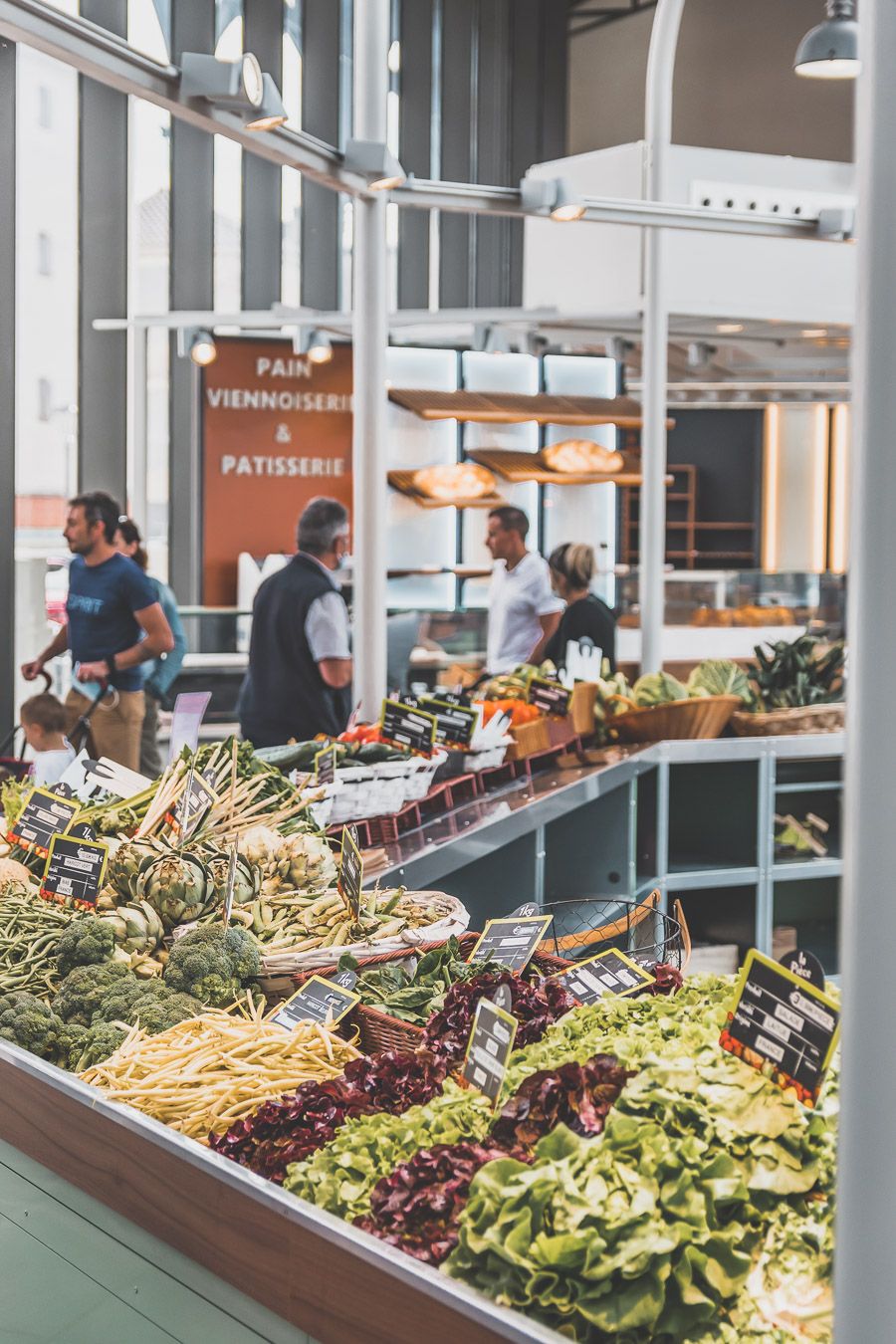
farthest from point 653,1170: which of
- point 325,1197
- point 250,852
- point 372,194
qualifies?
point 372,194

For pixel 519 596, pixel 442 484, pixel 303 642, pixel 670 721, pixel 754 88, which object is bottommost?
pixel 670 721

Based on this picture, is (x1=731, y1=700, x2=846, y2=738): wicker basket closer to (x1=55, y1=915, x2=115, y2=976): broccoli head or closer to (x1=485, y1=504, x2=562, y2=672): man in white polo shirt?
(x1=485, y1=504, x2=562, y2=672): man in white polo shirt

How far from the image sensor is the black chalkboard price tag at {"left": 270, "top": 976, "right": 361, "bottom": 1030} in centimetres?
235

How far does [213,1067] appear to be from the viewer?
2.17 metres

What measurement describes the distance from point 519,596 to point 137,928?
13.3ft

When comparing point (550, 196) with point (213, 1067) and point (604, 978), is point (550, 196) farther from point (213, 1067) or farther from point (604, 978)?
point (213, 1067)

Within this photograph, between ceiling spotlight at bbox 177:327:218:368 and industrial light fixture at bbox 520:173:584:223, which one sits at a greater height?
ceiling spotlight at bbox 177:327:218:368

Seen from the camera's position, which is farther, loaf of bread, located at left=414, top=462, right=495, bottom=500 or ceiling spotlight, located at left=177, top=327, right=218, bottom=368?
loaf of bread, located at left=414, top=462, right=495, bottom=500

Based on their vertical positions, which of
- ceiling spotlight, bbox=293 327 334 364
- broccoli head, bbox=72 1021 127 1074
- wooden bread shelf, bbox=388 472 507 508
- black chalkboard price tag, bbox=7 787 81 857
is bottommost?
broccoli head, bbox=72 1021 127 1074

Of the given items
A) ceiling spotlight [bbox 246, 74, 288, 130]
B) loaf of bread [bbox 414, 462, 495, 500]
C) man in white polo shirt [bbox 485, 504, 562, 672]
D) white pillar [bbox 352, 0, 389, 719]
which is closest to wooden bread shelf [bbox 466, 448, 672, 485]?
loaf of bread [bbox 414, 462, 495, 500]

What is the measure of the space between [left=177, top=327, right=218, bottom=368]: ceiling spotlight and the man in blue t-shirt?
4483 mm

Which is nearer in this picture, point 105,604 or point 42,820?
point 42,820

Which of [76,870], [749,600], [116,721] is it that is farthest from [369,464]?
[749,600]

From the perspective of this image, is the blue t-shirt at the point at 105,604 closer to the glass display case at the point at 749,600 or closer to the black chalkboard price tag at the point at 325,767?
the black chalkboard price tag at the point at 325,767
